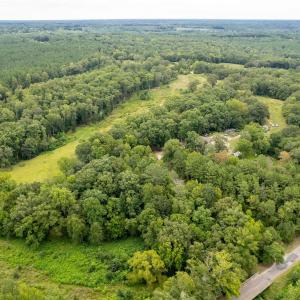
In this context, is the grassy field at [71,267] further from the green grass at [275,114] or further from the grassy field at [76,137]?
the green grass at [275,114]

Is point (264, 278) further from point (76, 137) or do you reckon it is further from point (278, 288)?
point (76, 137)

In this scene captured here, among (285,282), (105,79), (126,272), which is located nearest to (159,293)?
(126,272)

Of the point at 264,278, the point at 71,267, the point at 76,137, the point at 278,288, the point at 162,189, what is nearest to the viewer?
the point at 278,288

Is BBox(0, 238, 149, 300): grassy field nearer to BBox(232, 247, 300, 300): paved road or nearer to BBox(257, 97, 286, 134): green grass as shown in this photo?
BBox(232, 247, 300, 300): paved road

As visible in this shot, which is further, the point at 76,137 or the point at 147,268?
the point at 76,137

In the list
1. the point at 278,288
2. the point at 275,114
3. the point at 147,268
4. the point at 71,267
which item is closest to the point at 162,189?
the point at 147,268

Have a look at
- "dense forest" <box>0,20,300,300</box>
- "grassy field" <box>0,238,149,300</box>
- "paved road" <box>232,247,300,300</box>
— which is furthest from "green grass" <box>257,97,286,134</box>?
"grassy field" <box>0,238,149,300</box>
